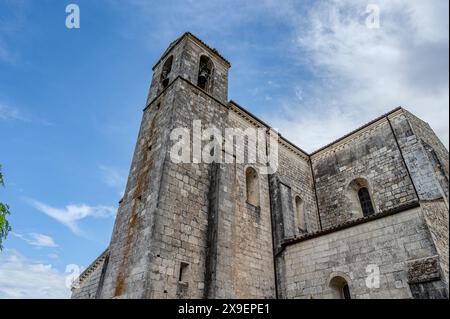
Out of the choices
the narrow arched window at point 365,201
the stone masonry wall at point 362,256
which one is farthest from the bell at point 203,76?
the narrow arched window at point 365,201

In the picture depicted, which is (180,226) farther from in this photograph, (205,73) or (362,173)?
(362,173)

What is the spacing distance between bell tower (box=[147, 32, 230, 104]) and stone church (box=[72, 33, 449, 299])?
2.7 inches

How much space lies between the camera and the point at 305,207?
44.8 feet

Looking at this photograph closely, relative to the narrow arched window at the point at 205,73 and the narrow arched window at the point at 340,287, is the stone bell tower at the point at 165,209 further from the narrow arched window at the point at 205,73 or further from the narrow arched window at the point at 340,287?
the narrow arched window at the point at 340,287

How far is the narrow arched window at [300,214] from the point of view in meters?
12.8

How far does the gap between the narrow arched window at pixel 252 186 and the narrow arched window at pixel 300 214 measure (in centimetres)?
266

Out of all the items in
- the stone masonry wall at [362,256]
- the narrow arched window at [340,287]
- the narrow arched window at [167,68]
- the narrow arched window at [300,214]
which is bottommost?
the narrow arched window at [340,287]

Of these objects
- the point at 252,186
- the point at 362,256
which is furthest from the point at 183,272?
the point at 362,256

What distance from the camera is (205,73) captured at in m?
13.1

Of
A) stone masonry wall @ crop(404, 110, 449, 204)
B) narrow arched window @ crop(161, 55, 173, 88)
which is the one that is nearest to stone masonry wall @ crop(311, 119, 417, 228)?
stone masonry wall @ crop(404, 110, 449, 204)
